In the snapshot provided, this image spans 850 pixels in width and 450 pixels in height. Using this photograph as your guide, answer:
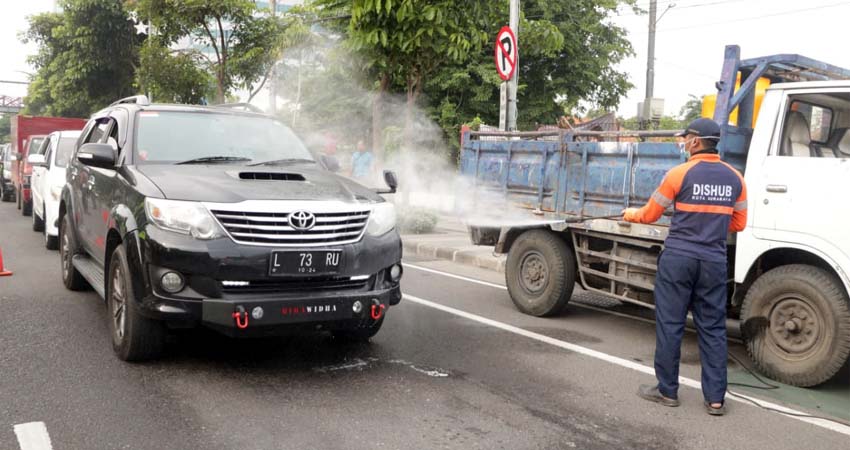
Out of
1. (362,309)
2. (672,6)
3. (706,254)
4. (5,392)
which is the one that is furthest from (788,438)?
(672,6)

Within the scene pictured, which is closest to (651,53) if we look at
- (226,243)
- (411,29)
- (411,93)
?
(411,93)

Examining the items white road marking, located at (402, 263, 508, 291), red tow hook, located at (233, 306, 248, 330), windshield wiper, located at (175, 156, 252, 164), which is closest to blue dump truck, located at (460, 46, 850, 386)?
white road marking, located at (402, 263, 508, 291)

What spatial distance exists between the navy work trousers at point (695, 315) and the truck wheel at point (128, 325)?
327cm

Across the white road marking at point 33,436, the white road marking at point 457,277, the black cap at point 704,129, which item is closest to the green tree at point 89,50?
the white road marking at point 457,277

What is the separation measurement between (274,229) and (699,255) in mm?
2639

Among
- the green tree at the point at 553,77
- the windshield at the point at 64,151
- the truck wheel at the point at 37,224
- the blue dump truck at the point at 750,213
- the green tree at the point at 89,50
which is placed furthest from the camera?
the green tree at the point at 89,50

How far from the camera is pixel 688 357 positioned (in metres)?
5.66

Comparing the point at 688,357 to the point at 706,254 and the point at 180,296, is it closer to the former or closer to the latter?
the point at 706,254

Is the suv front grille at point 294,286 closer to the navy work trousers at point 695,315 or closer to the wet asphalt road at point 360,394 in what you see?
the wet asphalt road at point 360,394

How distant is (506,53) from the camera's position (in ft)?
35.4

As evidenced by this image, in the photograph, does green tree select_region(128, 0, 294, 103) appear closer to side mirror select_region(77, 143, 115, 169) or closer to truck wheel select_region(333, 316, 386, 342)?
side mirror select_region(77, 143, 115, 169)

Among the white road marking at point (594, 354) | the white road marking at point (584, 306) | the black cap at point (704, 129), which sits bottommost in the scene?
the white road marking at point (584, 306)

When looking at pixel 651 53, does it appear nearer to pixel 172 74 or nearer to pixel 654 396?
pixel 172 74

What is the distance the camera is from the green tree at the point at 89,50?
27406 millimetres
